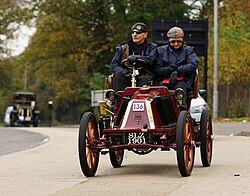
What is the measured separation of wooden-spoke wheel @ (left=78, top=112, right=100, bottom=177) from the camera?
11.1m

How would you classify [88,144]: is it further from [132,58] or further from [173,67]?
[173,67]

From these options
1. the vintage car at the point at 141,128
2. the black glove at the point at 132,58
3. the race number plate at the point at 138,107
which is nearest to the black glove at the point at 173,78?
the vintage car at the point at 141,128

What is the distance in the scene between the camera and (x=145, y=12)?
53281 millimetres

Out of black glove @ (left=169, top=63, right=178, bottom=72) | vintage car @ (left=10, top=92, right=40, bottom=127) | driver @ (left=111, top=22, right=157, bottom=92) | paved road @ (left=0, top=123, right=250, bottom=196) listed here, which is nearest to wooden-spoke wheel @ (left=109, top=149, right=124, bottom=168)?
paved road @ (left=0, top=123, right=250, bottom=196)

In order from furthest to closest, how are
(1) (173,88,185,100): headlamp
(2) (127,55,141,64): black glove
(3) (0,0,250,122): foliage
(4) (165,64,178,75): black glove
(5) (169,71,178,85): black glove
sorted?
(3) (0,0,250,122): foliage → (4) (165,64,178,75): black glove → (5) (169,71,178,85): black glove → (2) (127,55,141,64): black glove → (1) (173,88,185,100): headlamp

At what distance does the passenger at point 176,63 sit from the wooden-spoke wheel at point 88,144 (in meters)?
1.40

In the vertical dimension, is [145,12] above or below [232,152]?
above

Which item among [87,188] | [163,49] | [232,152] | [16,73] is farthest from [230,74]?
[16,73]

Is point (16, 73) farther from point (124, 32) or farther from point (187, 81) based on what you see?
point (187, 81)

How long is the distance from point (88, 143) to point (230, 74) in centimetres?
2874

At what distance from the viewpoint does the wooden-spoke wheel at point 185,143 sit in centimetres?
1084

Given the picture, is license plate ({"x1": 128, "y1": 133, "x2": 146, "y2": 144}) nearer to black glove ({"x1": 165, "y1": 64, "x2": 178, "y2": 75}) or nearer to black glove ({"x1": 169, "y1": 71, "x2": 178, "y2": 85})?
black glove ({"x1": 169, "y1": 71, "x2": 178, "y2": 85})

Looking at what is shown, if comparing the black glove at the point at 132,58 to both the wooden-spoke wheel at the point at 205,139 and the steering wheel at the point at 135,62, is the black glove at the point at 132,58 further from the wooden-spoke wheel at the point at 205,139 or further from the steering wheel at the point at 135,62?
the wooden-spoke wheel at the point at 205,139

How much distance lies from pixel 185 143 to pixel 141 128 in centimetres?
63
